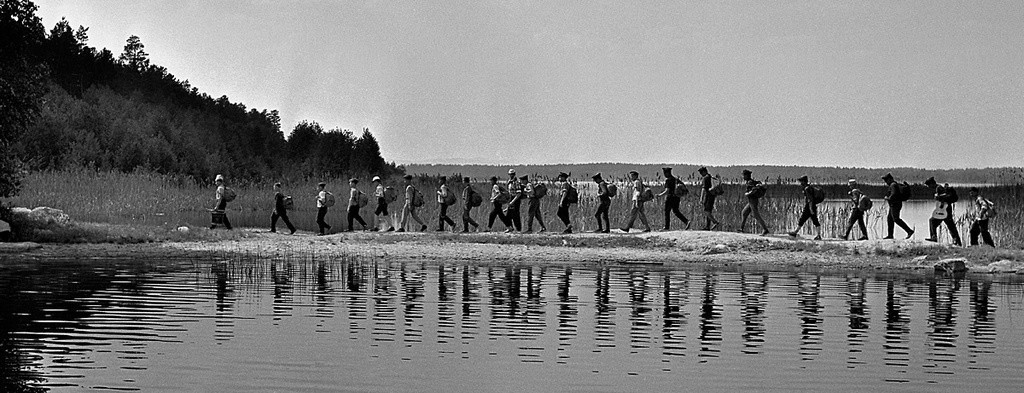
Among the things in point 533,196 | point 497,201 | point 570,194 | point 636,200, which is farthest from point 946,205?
point 497,201

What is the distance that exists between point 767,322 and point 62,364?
32.0 ft

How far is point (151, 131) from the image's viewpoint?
72.4 metres

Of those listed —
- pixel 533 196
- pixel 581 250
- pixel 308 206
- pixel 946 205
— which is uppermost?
pixel 533 196

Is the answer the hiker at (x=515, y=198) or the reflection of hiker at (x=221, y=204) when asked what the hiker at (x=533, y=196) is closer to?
the hiker at (x=515, y=198)

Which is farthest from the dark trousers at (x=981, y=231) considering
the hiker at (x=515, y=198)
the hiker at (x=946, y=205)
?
the hiker at (x=515, y=198)

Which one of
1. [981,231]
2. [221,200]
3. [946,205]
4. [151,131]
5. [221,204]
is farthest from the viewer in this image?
[151,131]

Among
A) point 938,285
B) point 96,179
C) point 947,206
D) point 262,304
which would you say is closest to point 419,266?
point 262,304

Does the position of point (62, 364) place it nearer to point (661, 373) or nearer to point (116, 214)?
point (661, 373)

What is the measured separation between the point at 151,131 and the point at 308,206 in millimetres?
18019

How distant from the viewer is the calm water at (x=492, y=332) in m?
14.3

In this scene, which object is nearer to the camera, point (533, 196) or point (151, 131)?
point (533, 196)

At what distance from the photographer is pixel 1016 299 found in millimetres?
23406

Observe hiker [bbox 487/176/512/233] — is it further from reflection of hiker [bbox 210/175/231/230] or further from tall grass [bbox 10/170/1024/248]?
reflection of hiker [bbox 210/175/231/230]

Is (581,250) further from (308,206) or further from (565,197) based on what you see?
(308,206)
